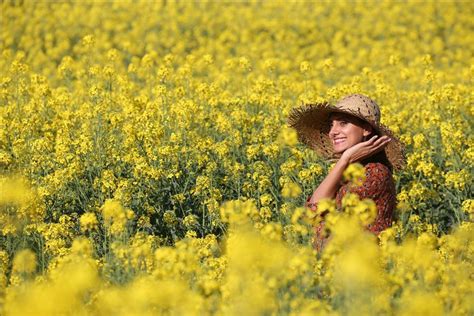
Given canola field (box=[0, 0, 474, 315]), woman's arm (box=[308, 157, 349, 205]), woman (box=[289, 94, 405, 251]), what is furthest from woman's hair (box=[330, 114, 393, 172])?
canola field (box=[0, 0, 474, 315])

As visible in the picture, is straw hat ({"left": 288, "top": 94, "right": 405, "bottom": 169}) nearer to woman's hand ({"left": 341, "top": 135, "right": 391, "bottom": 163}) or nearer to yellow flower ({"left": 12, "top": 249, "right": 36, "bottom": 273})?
woman's hand ({"left": 341, "top": 135, "right": 391, "bottom": 163})

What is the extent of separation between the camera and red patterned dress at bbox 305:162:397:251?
17.6 ft

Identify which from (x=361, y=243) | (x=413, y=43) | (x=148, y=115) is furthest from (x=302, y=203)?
(x=413, y=43)

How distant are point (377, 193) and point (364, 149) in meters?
0.26

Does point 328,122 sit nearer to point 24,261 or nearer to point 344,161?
point 344,161

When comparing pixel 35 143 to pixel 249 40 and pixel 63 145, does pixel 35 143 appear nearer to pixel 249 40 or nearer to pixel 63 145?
pixel 63 145

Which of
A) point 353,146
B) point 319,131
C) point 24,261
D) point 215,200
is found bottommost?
point 215,200

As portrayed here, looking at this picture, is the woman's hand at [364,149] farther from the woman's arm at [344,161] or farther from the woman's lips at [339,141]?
the woman's lips at [339,141]

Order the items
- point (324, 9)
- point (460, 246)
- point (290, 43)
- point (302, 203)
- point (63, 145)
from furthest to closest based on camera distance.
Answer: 1. point (324, 9)
2. point (290, 43)
3. point (63, 145)
4. point (302, 203)
5. point (460, 246)

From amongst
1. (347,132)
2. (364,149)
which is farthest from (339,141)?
(364,149)

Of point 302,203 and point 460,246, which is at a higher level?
point 460,246

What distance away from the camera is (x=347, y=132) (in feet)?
18.6

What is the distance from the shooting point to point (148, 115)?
7691 millimetres

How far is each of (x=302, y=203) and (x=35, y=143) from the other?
2104 millimetres
